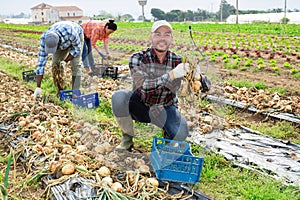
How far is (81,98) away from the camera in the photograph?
3.34 meters

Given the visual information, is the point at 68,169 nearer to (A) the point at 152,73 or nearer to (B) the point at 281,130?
(A) the point at 152,73

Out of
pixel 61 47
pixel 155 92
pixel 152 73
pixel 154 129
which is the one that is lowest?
pixel 154 129

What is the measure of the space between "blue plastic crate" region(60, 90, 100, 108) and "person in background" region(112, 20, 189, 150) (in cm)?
105

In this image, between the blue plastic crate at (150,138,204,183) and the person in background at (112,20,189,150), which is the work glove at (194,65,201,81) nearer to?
the person in background at (112,20,189,150)

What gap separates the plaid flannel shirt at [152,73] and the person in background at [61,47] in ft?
4.21

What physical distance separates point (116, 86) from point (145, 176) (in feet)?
7.53

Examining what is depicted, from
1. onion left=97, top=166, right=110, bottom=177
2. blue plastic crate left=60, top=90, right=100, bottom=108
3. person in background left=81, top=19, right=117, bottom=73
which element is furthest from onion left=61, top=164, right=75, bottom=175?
person in background left=81, top=19, right=117, bottom=73

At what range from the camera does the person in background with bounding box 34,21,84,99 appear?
321 centimetres

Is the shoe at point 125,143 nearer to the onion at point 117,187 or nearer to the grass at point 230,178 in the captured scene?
the grass at point 230,178

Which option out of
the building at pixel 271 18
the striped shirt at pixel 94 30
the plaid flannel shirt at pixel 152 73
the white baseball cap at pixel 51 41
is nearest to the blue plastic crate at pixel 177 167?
the plaid flannel shirt at pixel 152 73

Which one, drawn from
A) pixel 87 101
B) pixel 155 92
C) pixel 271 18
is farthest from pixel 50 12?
pixel 155 92

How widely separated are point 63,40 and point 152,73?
1506 mm

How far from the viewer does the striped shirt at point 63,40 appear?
129 inches

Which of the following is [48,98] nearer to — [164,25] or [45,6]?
[164,25]
